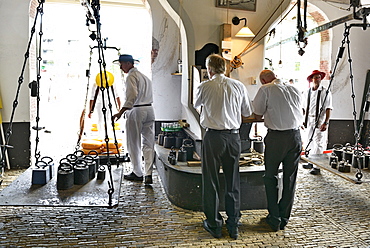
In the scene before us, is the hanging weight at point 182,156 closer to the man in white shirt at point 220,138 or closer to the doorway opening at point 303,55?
the man in white shirt at point 220,138

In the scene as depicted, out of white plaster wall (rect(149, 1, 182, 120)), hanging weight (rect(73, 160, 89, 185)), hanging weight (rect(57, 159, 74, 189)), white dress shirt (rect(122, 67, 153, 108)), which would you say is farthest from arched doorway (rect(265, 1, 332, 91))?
hanging weight (rect(57, 159, 74, 189))

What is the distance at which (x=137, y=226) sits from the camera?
3566 millimetres

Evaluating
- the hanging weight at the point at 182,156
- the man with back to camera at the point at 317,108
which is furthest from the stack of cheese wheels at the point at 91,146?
the man with back to camera at the point at 317,108

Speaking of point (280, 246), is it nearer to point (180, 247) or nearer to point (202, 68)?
point (180, 247)

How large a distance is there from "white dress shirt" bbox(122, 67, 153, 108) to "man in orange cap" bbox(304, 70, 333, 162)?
10.3 ft

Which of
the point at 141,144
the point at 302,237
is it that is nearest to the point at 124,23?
the point at 141,144

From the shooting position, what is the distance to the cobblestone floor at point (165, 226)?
10.6 feet

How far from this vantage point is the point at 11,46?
571cm

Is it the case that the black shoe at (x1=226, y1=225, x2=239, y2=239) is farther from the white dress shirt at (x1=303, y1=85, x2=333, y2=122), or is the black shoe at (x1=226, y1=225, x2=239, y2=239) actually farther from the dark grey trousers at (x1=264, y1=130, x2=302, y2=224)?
the white dress shirt at (x1=303, y1=85, x2=333, y2=122)

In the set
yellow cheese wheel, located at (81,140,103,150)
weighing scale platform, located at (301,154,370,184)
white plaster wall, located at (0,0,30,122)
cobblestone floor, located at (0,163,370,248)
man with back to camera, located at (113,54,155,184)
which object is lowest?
cobblestone floor, located at (0,163,370,248)

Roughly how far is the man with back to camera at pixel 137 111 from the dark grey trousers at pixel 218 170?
5.70 ft

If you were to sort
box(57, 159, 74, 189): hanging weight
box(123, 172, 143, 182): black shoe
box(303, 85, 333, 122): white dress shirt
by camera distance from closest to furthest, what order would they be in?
box(57, 159, 74, 189): hanging weight → box(123, 172, 143, 182): black shoe → box(303, 85, 333, 122): white dress shirt

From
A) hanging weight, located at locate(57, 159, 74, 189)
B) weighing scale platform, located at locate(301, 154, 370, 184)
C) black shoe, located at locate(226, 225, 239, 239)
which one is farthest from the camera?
weighing scale platform, located at locate(301, 154, 370, 184)

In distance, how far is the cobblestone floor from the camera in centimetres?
323
